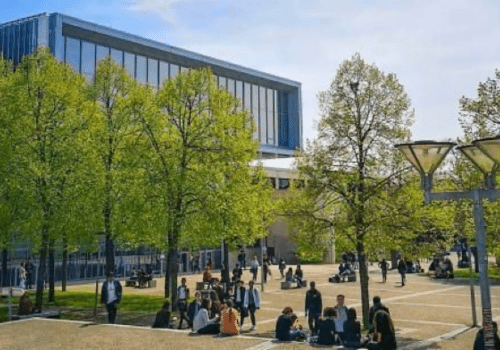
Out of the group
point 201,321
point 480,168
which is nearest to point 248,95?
point 201,321

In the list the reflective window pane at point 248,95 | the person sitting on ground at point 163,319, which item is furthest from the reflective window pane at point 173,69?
the person sitting on ground at point 163,319

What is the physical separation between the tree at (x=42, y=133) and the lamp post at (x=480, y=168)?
16.8 meters

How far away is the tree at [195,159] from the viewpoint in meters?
23.3

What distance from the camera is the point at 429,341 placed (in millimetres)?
15594

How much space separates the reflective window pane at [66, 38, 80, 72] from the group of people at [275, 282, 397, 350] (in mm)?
40130

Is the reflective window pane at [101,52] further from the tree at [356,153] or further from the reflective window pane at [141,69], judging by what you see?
the tree at [356,153]

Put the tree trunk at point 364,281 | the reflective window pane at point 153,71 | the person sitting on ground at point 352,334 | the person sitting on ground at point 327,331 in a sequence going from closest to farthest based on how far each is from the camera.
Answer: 1. the person sitting on ground at point 352,334
2. the person sitting on ground at point 327,331
3. the tree trunk at point 364,281
4. the reflective window pane at point 153,71

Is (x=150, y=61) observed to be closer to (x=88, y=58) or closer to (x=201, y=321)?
(x=88, y=58)

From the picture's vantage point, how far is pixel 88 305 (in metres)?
24.3

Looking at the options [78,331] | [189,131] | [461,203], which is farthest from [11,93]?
[461,203]

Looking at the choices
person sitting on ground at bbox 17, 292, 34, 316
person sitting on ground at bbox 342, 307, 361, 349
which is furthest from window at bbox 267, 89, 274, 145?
person sitting on ground at bbox 342, 307, 361, 349

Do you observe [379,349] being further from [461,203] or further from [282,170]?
[282,170]

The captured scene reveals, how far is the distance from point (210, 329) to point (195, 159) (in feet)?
32.6

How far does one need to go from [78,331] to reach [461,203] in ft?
44.0
